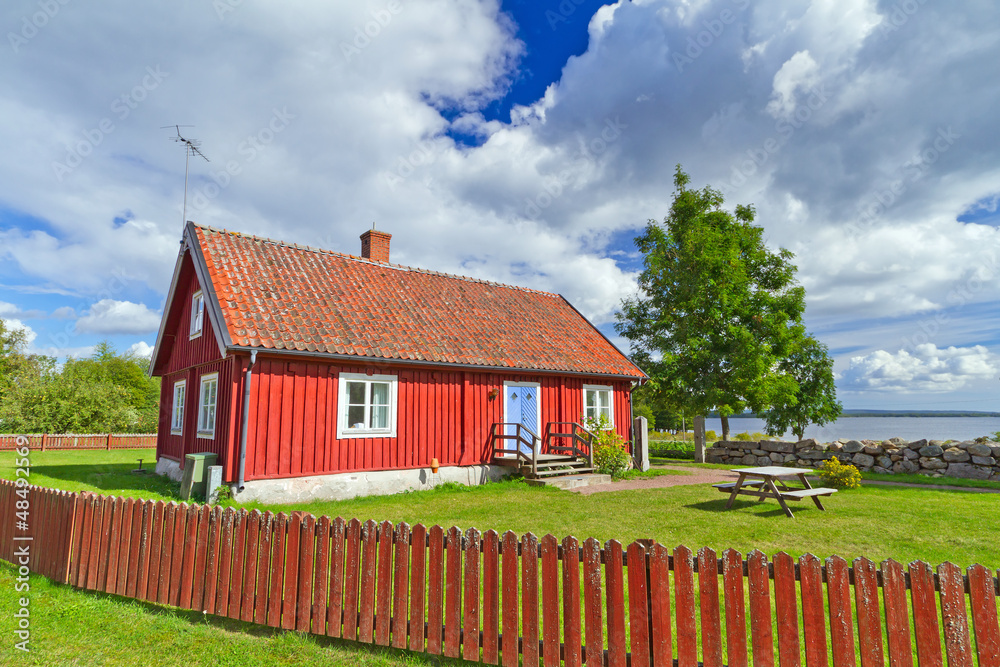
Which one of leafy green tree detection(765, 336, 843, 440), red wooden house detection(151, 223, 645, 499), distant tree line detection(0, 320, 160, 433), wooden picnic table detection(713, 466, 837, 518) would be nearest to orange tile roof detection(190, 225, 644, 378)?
red wooden house detection(151, 223, 645, 499)

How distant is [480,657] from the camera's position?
14.8ft

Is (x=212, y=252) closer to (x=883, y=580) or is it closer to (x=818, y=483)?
(x=883, y=580)

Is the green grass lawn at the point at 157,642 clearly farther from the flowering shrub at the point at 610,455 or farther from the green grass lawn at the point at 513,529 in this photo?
the flowering shrub at the point at 610,455

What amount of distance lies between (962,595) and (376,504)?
1029 cm

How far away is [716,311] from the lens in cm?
2308

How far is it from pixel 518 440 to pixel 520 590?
1103cm

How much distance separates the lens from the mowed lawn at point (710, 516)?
8.01 meters

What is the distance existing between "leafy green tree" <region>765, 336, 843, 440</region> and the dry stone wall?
30.2 feet

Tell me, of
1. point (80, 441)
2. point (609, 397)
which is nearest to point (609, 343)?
point (609, 397)

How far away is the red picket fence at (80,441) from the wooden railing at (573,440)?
24466 mm

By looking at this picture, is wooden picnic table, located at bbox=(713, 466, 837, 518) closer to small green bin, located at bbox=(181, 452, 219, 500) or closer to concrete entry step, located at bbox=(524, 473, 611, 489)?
concrete entry step, located at bbox=(524, 473, 611, 489)

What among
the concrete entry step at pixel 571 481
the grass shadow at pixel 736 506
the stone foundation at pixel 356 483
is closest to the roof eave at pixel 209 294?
the stone foundation at pixel 356 483

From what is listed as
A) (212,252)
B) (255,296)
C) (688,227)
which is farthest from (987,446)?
(212,252)

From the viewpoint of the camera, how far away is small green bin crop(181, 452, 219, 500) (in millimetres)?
11703
